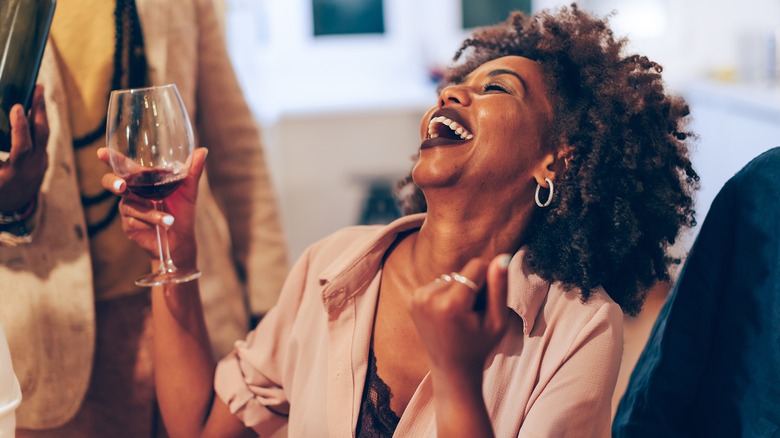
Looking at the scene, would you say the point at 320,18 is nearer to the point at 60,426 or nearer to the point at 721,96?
the point at 721,96

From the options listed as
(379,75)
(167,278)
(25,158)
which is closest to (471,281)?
(167,278)

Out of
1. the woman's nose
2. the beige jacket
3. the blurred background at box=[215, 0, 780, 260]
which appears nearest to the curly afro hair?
the woman's nose

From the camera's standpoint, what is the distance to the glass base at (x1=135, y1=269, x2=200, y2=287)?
1.26 metres

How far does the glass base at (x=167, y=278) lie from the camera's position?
1.26 metres

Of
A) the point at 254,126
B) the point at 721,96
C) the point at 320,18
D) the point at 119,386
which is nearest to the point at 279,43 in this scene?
the point at 320,18

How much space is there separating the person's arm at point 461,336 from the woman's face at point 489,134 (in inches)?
11.5

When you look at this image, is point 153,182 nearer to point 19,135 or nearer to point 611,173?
point 19,135

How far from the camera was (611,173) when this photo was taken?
1.28 m

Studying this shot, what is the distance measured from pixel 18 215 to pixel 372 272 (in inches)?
23.1

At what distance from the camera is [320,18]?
16.1 ft

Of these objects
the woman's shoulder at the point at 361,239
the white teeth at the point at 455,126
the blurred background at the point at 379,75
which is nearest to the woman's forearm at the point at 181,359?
the woman's shoulder at the point at 361,239

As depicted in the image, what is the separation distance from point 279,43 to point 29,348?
3.69m

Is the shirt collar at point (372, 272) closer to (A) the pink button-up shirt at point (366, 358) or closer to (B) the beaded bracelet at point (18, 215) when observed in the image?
(A) the pink button-up shirt at point (366, 358)

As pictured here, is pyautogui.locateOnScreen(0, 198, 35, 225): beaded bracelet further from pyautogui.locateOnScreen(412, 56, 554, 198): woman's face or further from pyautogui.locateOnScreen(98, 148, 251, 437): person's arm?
pyautogui.locateOnScreen(412, 56, 554, 198): woman's face
